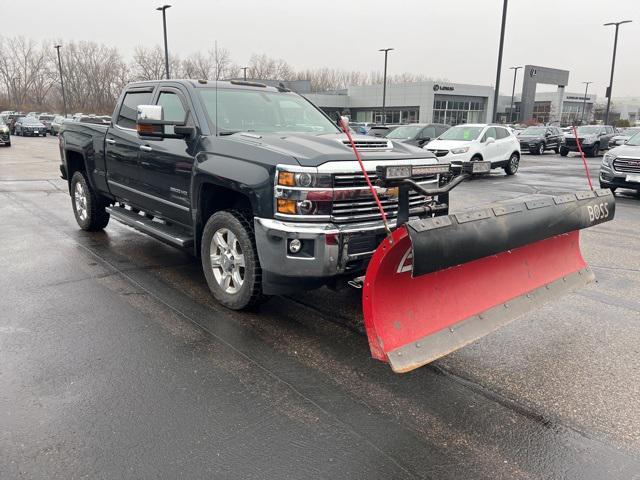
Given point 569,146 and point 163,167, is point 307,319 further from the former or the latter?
point 569,146

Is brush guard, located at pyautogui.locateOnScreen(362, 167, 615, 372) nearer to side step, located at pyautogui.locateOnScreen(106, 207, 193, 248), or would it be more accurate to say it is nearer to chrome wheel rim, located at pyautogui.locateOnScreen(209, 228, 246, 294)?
chrome wheel rim, located at pyautogui.locateOnScreen(209, 228, 246, 294)

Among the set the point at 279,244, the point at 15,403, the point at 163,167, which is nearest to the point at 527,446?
the point at 279,244

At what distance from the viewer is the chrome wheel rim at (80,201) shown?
25.5 ft

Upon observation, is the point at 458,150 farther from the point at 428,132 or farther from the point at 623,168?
the point at 623,168

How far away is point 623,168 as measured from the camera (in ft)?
39.7

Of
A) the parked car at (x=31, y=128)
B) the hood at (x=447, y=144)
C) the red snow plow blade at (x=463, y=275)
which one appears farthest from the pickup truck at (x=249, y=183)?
the parked car at (x=31, y=128)

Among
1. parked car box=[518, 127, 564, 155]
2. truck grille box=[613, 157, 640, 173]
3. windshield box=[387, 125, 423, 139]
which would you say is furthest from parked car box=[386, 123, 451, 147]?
parked car box=[518, 127, 564, 155]

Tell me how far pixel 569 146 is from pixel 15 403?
2972cm

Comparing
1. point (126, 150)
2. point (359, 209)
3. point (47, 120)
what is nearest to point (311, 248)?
point (359, 209)

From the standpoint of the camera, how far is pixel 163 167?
545 centimetres

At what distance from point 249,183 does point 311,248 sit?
77 centimetres

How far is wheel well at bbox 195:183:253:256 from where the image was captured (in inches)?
187

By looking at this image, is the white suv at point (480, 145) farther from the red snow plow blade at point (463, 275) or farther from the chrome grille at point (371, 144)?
the red snow plow blade at point (463, 275)

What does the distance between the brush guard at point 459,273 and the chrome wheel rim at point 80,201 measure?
5.63 m
